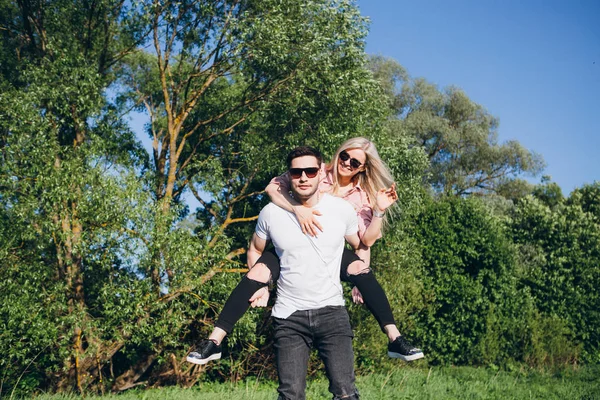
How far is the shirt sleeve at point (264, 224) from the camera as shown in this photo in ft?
13.4

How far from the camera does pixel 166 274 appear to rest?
484 inches

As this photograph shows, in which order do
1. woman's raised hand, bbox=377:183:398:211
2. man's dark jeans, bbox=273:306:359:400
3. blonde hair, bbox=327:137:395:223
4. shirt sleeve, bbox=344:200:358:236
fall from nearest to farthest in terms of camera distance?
man's dark jeans, bbox=273:306:359:400 < shirt sleeve, bbox=344:200:358:236 < woman's raised hand, bbox=377:183:398:211 < blonde hair, bbox=327:137:395:223

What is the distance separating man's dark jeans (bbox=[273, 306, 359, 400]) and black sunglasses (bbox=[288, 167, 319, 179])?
0.88m

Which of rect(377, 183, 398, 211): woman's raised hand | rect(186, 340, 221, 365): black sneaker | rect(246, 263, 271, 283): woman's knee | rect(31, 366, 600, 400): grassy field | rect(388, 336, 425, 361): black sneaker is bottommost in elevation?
rect(31, 366, 600, 400): grassy field

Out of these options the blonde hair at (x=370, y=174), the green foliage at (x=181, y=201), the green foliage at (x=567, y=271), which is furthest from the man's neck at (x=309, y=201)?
the green foliage at (x=567, y=271)

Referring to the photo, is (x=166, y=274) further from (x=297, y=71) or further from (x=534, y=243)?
(x=534, y=243)

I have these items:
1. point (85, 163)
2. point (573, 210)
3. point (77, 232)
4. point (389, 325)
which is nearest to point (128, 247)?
point (77, 232)

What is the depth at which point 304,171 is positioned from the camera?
4039mm

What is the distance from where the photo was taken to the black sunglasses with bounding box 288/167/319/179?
4.04 meters

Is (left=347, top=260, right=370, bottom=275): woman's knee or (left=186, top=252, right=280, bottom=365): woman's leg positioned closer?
(left=186, top=252, right=280, bottom=365): woman's leg

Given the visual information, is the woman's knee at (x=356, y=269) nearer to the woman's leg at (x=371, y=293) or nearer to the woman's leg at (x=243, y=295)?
the woman's leg at (x=371, y=293)

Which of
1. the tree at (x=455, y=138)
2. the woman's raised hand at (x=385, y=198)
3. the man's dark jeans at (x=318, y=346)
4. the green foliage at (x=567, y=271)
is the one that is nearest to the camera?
the man's dark jeans at (x=318, y=346)

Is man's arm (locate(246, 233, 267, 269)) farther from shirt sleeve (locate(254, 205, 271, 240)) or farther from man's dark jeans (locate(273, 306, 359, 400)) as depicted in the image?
man's dark jeans (locate(273, 306, 359, 400))

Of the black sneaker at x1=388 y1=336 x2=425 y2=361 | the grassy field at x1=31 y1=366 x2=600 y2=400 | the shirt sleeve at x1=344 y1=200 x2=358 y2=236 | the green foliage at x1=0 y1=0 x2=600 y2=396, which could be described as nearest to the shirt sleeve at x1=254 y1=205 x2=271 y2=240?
the shirt sleeve at x1=344 y1=200 x2=358 y2=236
